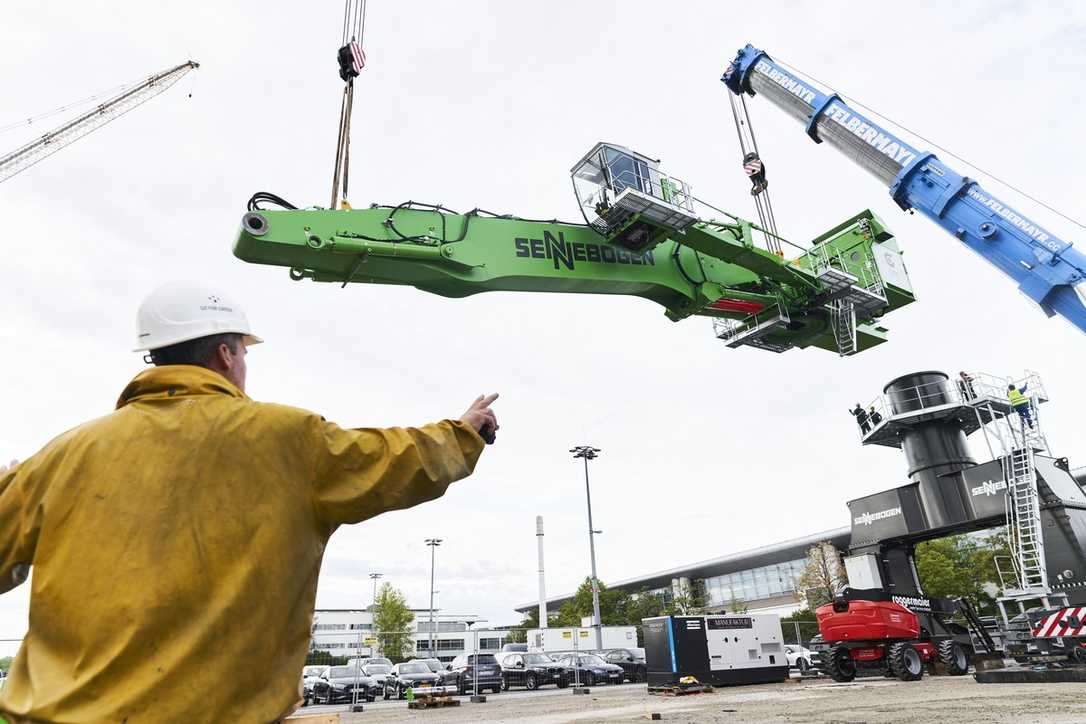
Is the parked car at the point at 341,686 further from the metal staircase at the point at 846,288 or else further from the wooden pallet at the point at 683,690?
the metal staircase at the point at 846,288

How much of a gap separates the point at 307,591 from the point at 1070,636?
17727mm

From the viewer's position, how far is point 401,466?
6.23 ft

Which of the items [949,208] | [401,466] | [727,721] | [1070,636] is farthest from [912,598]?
[401,466]

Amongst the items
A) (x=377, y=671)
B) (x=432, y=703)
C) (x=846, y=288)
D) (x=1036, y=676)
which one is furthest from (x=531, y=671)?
(x=846, y=288)

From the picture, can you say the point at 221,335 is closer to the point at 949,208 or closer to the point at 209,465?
the point at 209,465

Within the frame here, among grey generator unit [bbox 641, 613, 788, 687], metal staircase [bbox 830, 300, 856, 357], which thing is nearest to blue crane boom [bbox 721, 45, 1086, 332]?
metal staircase [bbox 830, 300, 856, 357]

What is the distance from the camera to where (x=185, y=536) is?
1708 mm

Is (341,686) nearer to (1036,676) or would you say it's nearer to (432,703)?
(432,703)

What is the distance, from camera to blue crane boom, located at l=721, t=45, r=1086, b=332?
12867mm

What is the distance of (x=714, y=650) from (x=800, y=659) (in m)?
7.97

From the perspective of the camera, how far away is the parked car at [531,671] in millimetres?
25484

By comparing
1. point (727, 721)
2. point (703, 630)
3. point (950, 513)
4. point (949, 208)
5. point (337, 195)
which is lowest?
point (727, 721)

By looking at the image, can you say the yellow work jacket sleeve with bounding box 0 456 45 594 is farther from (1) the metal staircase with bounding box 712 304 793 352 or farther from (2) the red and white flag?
(1) the metal staircase with bounding box 712 304 793 352

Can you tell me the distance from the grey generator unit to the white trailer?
51.4 feet
